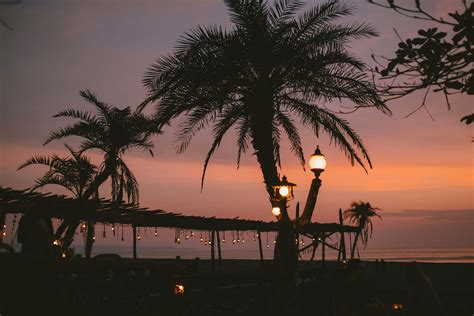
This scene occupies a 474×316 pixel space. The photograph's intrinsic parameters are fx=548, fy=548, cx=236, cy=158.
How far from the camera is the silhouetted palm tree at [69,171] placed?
23.2 metres

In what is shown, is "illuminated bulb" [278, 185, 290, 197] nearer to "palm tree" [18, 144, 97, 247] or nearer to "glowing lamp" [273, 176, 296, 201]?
"glowing lamp" [273, 176, 296, 201]

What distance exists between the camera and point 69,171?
78.9 ft

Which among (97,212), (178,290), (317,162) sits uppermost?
(317,162)

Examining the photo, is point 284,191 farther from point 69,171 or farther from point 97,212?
point 69,171

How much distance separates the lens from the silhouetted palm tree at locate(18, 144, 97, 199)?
23.2 m

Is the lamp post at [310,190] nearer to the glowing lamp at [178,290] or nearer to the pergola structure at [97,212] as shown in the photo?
the glowing lamp at [178,290]

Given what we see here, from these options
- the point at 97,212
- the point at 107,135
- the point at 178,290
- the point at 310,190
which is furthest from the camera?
the point at 107,135

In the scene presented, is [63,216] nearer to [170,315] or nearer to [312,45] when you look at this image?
[170,315]

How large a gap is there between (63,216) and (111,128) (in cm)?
979

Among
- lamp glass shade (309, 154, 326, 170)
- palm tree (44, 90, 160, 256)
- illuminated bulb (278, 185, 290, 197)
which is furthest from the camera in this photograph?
palm tree (44, 90, 160, 256)

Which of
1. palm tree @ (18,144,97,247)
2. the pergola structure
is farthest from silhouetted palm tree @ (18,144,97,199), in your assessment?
the pergola structure

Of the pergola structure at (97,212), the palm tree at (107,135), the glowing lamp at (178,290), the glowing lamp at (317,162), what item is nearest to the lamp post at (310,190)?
the glowing lamp at (317,162)

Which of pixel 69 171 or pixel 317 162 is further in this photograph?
pixel 69 171

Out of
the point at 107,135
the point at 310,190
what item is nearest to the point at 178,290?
the point at 310,190
